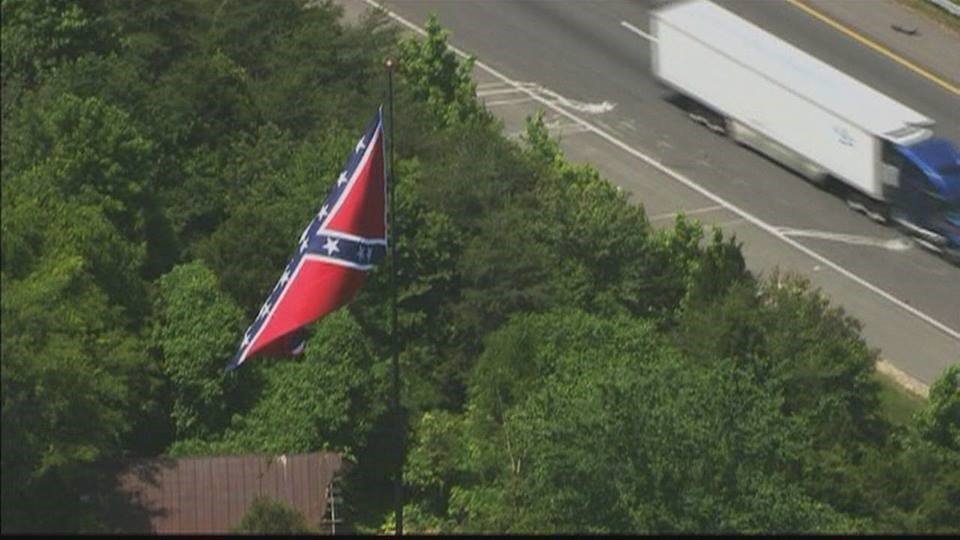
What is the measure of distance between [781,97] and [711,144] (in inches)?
117

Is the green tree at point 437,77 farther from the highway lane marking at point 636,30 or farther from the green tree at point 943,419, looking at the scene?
the green tree at point 943,419

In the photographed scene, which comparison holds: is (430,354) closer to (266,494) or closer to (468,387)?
(468,387)

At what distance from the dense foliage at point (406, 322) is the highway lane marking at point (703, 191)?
2480 mm

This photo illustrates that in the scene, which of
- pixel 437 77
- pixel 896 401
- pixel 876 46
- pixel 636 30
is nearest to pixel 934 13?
pixel 876 46

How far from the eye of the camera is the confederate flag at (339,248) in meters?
43.8

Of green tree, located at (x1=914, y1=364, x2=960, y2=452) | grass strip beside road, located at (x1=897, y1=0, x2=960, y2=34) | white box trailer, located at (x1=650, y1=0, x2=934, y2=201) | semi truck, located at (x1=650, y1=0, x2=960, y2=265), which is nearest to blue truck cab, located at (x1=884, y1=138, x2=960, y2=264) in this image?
semi truck, located at (x1=650, y1=0, x2=960, y2=265)

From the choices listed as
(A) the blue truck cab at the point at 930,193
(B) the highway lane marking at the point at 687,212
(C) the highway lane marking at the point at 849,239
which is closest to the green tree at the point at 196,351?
(B) the highway lane marking at the point at 687,212

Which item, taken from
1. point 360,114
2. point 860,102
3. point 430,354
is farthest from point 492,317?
point 860,102

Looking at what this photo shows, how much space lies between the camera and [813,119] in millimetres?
69562

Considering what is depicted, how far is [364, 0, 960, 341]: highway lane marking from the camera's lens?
218 feet

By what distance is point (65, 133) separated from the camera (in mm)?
56500

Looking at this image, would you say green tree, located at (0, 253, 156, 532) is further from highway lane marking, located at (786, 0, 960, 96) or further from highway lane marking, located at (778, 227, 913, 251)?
highway lane marking, located at (786, 0, 960, 96)

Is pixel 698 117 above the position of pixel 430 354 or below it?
above

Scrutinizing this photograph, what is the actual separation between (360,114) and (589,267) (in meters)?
6.88
